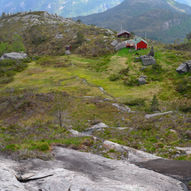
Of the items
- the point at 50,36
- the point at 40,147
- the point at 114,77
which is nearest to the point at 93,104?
the point at 114,77

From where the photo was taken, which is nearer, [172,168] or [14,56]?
[172,168]

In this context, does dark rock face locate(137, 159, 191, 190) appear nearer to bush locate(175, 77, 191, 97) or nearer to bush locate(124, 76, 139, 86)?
bush locate(175, 77, 191, 97)

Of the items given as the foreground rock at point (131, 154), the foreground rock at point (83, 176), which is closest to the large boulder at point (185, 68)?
the foreground rock at point (131, 154)

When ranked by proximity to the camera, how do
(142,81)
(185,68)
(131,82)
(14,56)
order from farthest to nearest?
(14,56), (185,68), (131,82), (142,81)

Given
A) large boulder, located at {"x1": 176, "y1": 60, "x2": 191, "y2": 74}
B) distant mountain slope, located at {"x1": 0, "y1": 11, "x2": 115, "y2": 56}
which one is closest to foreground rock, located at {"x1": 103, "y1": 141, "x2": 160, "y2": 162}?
large boulder, located at {"x1": 176, "y1": 60, "x2": 191, "y2": 74}

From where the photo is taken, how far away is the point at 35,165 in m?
11.5

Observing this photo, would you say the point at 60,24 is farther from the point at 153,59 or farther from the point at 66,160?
the point at 66,160

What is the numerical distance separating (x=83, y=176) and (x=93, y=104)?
30.5 meters

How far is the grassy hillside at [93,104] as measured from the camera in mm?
18831

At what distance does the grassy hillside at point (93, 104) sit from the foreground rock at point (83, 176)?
1537 millimetres

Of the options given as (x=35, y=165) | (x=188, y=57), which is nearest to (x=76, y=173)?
(x=35, y=165)

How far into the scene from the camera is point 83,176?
1052 cm

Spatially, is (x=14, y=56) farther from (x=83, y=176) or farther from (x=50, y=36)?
(x=83, y=176)

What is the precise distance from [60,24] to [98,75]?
329 ft
